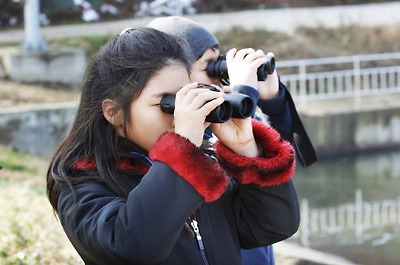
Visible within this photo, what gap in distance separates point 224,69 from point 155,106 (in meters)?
0.93

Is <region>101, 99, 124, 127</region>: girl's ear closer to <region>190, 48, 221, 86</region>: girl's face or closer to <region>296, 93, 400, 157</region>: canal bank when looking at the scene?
<region>190, 48, 221, 86</region>: girl's face

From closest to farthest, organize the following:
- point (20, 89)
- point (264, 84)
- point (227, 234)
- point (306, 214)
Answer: point (227, 234) < point (264, 84) < point (306, 214) < point (20, 89)

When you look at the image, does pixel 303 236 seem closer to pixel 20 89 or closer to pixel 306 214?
pixel 306 214

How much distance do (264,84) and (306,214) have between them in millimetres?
4359

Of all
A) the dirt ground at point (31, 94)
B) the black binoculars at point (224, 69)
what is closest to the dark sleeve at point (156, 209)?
the black binoculars at point (224, 69)

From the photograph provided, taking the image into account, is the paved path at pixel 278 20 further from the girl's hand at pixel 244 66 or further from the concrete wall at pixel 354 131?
the girl's hand at pixel 244 66

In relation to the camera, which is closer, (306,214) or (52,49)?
(306,214)

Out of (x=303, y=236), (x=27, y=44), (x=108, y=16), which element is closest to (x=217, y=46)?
(x=303, y=236)

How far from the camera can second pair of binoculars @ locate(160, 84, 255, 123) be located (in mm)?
1724

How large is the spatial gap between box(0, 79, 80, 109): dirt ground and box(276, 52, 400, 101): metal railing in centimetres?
338

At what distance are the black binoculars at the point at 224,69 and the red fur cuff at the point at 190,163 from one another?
859mm

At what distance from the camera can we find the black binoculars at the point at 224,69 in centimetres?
250

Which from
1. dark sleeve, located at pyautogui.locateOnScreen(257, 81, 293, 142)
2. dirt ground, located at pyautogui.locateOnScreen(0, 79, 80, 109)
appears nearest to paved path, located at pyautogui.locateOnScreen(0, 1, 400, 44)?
dirt ground, located at pyautogui.locateOnScreen(0, 79, 80, 109)

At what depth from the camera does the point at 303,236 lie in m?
6.28
